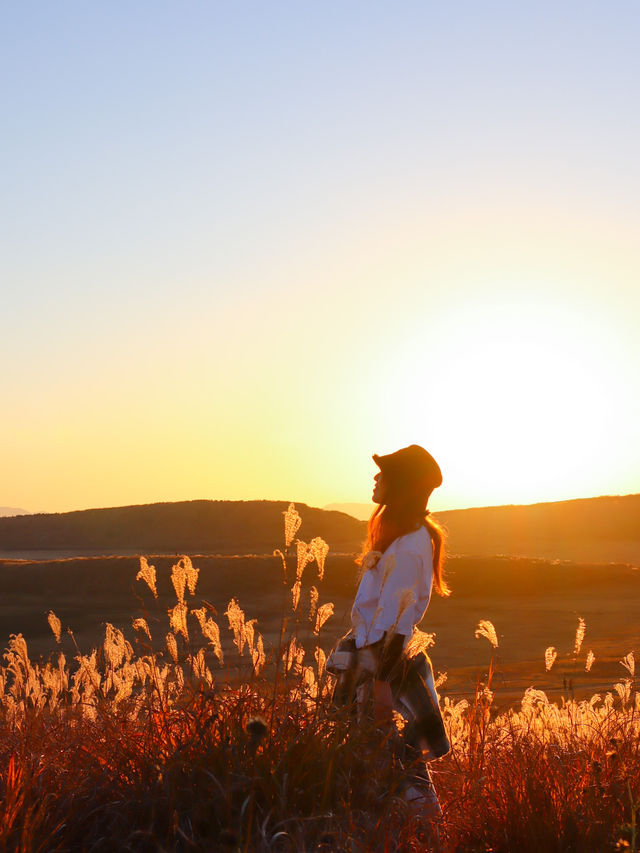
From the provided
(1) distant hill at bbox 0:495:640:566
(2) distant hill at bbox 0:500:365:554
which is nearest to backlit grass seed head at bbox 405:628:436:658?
(1) distant hill at bbox 0:495:640:566

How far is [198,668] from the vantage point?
15.5ft

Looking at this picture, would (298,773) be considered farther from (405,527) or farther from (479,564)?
(479,564)

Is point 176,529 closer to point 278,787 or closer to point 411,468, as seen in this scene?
point 411,468

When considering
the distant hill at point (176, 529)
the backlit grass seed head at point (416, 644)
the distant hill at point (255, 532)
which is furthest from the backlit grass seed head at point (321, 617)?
the distant hill at point (176, 529)

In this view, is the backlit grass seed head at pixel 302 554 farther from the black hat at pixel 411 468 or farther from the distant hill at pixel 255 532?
the distant hill at pixel 255 532

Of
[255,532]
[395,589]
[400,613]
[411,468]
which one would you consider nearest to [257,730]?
[400,613]

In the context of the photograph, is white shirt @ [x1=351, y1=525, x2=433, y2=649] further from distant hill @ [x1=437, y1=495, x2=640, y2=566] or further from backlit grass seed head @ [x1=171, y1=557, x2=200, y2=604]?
distant hill @ [x1=437, y1=495, x2=640, y2=566]

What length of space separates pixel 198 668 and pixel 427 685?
50.8 inches

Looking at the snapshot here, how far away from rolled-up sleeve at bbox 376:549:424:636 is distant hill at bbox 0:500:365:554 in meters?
45.6

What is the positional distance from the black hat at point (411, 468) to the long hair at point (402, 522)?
6cm

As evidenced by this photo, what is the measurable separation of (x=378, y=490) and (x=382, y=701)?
3.29 ft

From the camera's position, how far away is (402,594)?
12.3ft

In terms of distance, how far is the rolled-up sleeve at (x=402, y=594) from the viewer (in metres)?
3.79

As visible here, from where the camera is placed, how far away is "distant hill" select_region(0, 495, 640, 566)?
2135 inches
